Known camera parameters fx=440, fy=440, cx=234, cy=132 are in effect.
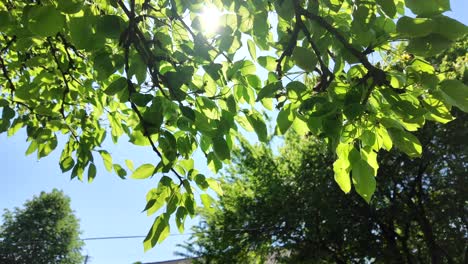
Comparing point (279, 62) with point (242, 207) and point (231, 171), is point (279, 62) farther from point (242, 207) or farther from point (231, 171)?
point (231, 171)

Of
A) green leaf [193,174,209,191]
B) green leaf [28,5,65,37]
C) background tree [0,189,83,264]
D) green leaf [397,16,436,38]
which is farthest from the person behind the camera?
background tree [0,189,83,264]

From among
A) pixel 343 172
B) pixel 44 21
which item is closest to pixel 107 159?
pixel 44 21

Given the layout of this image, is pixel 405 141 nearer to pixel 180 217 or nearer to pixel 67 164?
Result: pixel 180 217

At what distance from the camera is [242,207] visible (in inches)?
650

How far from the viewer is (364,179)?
5.06 feet

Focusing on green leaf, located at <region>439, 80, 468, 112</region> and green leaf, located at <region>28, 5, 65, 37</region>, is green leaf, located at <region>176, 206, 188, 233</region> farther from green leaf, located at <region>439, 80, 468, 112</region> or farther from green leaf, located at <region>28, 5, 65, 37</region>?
green leaf, located at <region>439, 80, 468, 112</region>

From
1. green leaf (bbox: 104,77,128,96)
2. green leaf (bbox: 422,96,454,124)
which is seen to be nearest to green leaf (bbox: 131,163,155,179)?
green leaf (bbox: 104,77,128,96)

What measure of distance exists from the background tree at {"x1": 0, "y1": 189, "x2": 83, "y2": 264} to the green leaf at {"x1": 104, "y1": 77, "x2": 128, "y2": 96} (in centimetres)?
4890

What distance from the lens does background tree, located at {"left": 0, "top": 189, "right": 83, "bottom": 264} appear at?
45031mm

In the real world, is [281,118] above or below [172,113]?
below

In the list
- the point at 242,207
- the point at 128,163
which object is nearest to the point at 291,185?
the point at 242,207

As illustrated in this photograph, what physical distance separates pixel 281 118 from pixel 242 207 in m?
14.9

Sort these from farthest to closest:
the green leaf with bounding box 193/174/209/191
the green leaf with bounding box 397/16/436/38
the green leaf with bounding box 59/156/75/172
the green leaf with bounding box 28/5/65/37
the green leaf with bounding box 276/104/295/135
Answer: the green leaf with bounding box 59/156/75/172 → the green leaf with bounding box 193/174/209/191 → the green leaf with bounding box 276/104/295/135 → the green leaf with bounding box 28/5/65/37 → the green leaf with bounding box 397/16/436/38

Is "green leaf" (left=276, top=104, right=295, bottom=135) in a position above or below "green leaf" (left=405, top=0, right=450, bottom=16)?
above
